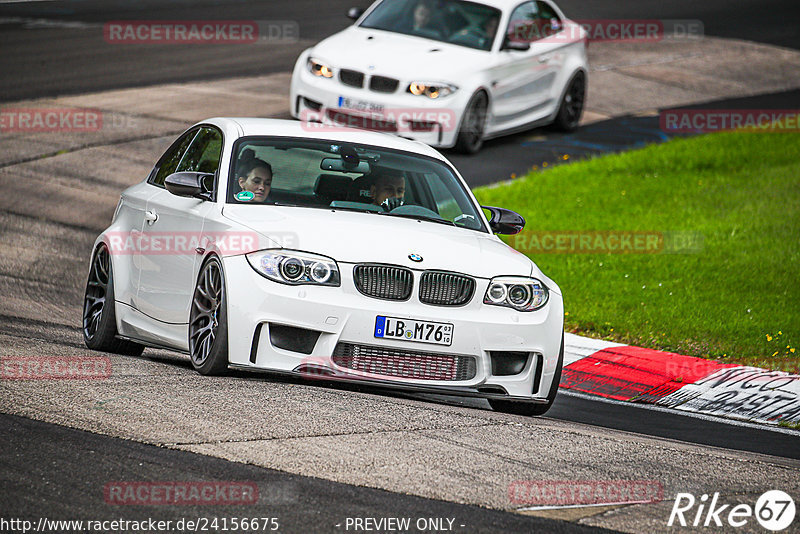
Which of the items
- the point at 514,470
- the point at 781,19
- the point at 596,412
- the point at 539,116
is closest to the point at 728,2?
the point at 781,19

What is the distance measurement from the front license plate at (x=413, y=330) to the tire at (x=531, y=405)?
2.74 ft

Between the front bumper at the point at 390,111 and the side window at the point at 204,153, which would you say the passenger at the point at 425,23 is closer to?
the front bumper at the point at 390,111

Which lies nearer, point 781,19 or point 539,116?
point 539,116

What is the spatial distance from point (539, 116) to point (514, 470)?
1301 cm

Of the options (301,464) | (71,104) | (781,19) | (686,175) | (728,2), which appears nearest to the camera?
(301,464)

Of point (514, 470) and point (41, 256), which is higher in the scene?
point (514, 470)

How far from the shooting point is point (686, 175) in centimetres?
1700

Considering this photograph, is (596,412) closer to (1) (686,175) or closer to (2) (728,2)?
(1) (686,175)

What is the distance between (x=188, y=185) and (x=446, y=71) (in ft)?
28.8

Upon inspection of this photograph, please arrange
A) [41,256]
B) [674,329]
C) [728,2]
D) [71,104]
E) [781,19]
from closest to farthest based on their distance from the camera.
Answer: [674,329], [41,256], [71,104], [781,19], [728,2]

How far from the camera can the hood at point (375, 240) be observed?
7.53 meters

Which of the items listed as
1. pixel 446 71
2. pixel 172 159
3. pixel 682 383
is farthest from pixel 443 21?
pixel 682 383

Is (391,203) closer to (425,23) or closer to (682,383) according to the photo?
(682,383)

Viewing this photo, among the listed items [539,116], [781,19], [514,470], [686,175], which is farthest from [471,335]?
[781,19]
